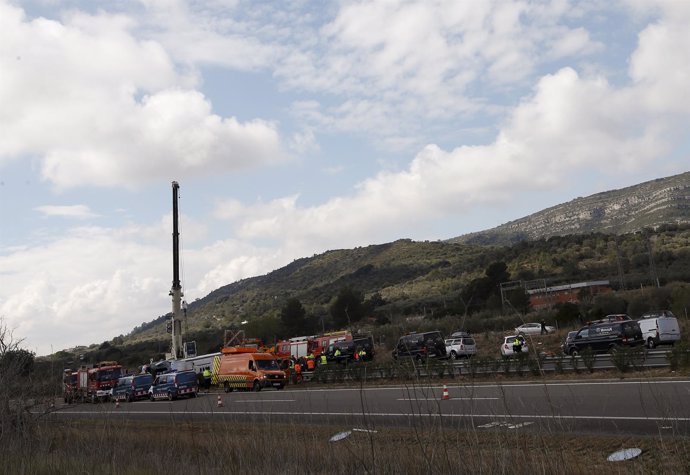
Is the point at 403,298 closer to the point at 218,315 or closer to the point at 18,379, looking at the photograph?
the point at 218,315

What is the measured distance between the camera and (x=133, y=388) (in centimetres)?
3909

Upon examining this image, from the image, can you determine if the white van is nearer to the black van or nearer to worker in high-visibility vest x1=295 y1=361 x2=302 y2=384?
the black van

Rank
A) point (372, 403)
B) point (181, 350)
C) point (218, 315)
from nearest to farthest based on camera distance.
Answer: point (372, 403) < point (181, 350) < point (218, 315)

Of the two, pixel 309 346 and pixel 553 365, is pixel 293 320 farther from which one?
pixel 553 365

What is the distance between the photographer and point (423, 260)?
390 ft

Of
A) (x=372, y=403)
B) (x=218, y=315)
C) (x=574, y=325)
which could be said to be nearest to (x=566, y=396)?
(x=372, y=403)

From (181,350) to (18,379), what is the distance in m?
37.7

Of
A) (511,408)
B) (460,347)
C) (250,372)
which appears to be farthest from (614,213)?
(511,408)

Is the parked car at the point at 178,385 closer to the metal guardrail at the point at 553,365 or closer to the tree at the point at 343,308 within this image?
the metal guardrail at the point at 553,365

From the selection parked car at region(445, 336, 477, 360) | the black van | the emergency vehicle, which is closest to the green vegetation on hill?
parked car at region(445, 336, 477, 360)

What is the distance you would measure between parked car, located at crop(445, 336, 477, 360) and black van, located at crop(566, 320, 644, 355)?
791 centimetres

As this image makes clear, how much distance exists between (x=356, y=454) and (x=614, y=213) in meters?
163

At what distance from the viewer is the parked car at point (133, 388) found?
128 feet

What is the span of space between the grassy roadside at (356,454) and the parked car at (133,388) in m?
27.8
